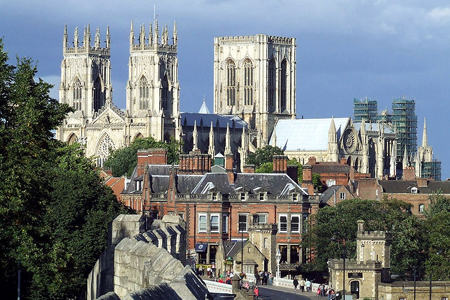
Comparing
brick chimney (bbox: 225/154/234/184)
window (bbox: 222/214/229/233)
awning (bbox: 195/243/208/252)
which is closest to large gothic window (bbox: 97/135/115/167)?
brick chimney (bbox: 225/154/234/184)

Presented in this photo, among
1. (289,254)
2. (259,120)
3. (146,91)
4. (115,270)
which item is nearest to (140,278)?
(115,270)

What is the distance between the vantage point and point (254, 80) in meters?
195

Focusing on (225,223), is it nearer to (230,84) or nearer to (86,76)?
(86,76)

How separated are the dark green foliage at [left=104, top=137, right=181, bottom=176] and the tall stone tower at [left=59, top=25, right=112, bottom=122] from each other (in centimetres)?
1972

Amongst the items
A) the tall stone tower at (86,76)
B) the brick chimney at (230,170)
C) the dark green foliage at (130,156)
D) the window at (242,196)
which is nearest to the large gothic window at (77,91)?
the tall stone tower at (86,76)

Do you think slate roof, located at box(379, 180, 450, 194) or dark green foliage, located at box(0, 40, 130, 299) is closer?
dark green foliage, located at box(0, 40, 130, 299)

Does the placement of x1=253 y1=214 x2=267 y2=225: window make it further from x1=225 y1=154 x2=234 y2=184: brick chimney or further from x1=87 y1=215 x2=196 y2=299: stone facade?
x1=87 y1=215 x2=196 y2=299: stone facade

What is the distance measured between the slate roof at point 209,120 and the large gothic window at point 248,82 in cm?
509

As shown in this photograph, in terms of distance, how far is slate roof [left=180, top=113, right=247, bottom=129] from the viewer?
18288 cm

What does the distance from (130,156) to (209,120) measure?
42024 mm

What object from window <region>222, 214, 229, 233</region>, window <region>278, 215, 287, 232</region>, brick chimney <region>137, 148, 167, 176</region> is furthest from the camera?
brick chimney <region>137, 148, 167, 176</region>

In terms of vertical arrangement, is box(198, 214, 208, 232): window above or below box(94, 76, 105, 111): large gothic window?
below

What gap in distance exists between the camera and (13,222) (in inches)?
1256

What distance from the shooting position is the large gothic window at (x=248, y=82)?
196m
